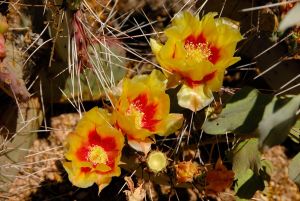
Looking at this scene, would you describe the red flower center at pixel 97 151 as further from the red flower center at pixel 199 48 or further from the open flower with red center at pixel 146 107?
the red flower center at pixel 199 48

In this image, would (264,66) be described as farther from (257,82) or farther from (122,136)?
(122,136)

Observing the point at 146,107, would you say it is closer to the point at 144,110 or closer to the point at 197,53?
the point at 144,110

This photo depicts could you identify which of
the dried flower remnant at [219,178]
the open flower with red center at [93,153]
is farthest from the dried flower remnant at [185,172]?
the open flower with red center at [93,153]

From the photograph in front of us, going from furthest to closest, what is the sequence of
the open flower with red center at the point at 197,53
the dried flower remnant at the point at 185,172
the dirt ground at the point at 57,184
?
the dirt ground at the point at 57,184 → the dried flower remnant at the point at 185,172 → the open flower with red center at the point at 197,53

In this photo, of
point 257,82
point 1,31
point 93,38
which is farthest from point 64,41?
point 257,82

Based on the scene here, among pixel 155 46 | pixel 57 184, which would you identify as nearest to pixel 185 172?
pixel 155 46

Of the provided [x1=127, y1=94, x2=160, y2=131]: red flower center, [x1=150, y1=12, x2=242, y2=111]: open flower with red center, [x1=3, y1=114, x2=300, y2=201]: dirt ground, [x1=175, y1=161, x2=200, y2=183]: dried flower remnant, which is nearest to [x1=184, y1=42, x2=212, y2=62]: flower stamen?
[x1=150, y1=12, x2=242, y2=111]: open flower with red center

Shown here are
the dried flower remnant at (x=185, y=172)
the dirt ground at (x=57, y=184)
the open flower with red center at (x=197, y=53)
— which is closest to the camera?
the open flower with red center at (x=197, y=53)
